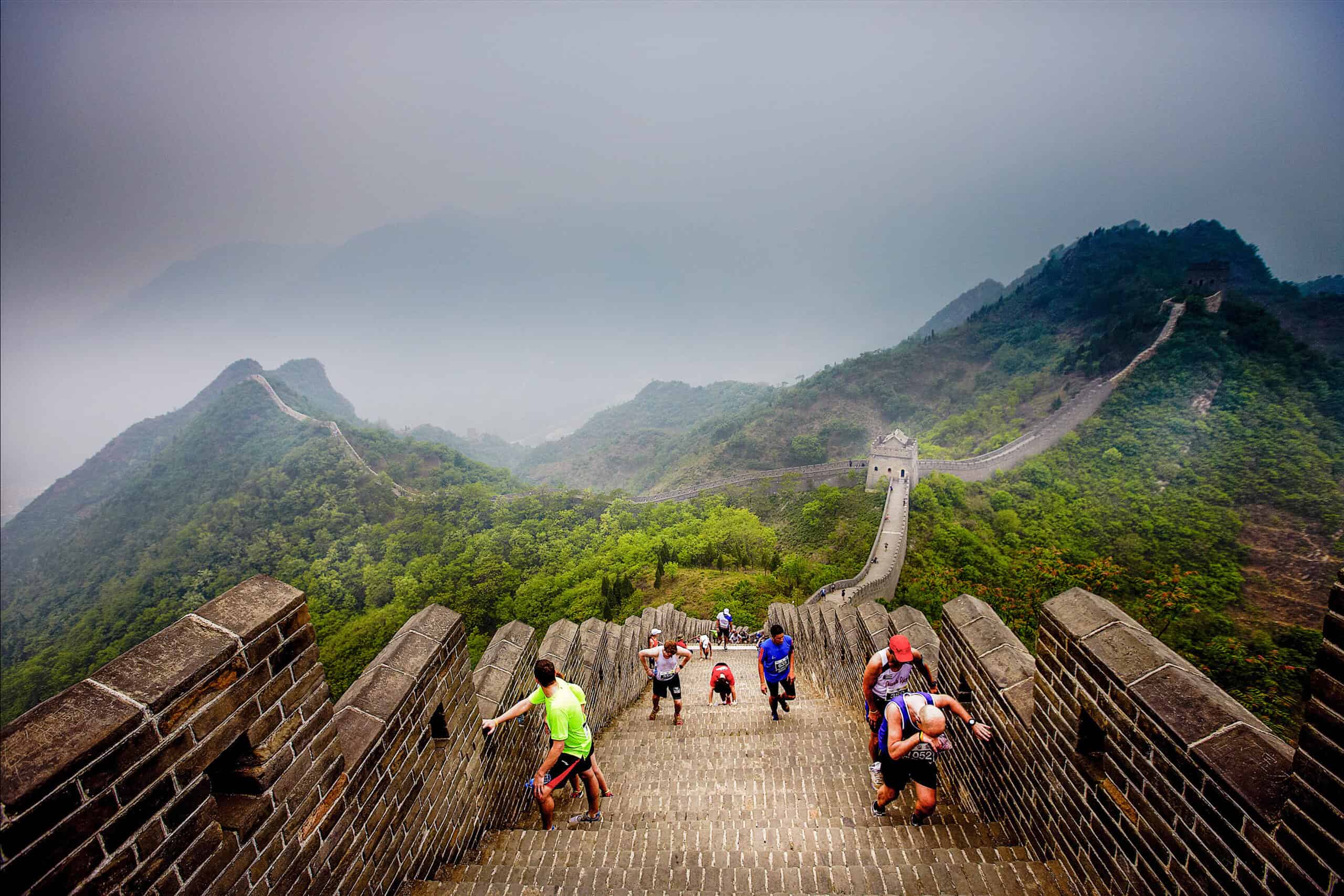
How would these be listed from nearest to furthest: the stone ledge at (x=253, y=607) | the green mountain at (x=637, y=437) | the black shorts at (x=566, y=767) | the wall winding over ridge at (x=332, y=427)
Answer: the stone ledge at (x=253, y=607), the black shorts at (x=566, y=767), the wall winding over ridge at (x=332, y=427), the green mountain at (x=637, y=437)

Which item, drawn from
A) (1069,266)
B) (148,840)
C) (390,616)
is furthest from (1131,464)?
(1069,266)

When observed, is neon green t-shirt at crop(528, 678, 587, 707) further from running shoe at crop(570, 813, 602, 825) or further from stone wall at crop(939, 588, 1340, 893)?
stone wall at crop(939, 588, 1340, 893)

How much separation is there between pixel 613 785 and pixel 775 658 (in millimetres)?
2064

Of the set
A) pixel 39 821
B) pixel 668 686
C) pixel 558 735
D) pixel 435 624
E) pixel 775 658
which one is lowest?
pixel 668 686

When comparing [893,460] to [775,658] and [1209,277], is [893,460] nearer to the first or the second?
[775,658]

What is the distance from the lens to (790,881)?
278 cm

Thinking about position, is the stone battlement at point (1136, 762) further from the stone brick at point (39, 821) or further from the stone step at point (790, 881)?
the stone brick at point (39, 821)

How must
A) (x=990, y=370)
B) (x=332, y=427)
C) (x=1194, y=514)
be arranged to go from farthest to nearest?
(x=990, y=370)
(x=332, y=427)
(x=1194, y=514)

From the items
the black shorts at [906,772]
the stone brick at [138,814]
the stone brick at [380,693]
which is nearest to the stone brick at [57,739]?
the stone brick at [138,814]

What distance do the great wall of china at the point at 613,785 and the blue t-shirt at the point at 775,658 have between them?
2.55ft

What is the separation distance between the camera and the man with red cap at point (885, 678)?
3.83 metres

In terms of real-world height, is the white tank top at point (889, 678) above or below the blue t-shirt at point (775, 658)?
above

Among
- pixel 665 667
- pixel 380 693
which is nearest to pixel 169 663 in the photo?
pixel 380 693

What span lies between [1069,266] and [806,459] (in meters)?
59.6
